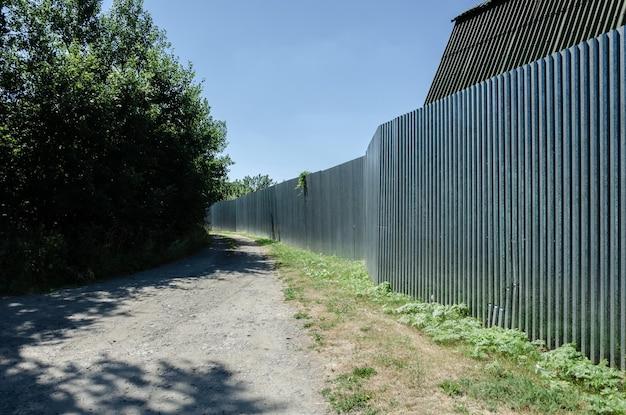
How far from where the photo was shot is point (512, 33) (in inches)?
412

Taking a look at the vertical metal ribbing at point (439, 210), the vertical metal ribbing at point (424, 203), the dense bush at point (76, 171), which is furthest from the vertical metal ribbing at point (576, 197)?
the dense bush at point (76, 171)

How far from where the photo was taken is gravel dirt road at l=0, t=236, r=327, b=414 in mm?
3658

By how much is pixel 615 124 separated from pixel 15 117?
40.9 feet

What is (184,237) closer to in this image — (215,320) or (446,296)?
(215,320)

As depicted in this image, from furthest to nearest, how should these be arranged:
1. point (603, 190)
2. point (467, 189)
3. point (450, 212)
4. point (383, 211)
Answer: point (383, 211) → point (450, 212) → point (467, 189) → point (603, 190)

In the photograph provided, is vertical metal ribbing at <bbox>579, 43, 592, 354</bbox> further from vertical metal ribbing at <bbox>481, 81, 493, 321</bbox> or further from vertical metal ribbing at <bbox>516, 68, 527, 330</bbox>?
vertical metal ribbing at <bbox>481, 81, 493, 321</bbox>

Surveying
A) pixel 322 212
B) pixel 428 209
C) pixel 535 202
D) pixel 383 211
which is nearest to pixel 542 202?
pixel 535 202

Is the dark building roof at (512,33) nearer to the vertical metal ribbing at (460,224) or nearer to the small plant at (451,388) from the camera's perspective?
the vertical metal ribbing at (460,224)

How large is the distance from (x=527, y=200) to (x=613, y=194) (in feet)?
3.28

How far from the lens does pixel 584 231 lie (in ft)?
13.3

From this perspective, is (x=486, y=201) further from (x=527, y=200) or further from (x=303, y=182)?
(x=303, y=182)

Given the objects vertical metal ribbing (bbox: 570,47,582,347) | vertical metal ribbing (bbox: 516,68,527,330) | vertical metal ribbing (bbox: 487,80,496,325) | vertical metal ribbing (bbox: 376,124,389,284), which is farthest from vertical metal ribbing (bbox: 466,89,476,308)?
vertical metal ribbing (bbox: 376,124,389,284)

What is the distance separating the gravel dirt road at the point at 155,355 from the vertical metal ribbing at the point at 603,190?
2509 mm

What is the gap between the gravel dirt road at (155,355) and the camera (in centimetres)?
366
